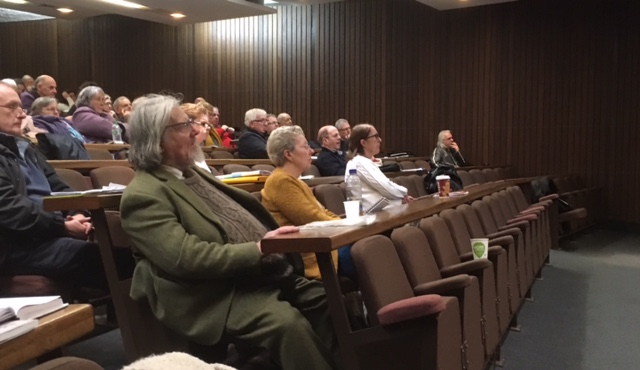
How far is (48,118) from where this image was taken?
15.5ft

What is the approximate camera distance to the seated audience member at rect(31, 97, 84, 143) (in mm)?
4652

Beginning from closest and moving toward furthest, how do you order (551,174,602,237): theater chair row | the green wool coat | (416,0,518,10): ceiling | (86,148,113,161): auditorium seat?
1. the green wool coat
2. (86,148,113,161): auditorium seat
3. (551,174,602,237): theater chair row
4. (416,0,518,10): ceiling

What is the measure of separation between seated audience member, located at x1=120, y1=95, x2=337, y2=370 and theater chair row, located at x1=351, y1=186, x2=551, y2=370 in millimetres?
263

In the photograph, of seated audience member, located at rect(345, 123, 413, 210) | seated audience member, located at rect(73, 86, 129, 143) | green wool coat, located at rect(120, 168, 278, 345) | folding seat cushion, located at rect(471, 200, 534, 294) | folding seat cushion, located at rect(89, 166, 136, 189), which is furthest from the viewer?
seated audience member, located at rect(73, 86, 129, 143)

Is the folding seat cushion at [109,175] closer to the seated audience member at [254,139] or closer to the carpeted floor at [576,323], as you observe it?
the carpeted floor at [576,323]

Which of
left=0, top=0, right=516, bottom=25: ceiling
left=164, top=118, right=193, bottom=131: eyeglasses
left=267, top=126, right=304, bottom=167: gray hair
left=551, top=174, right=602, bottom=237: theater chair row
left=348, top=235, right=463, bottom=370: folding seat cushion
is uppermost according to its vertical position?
left=0, top=0, right=516, bottom=25: ceiling

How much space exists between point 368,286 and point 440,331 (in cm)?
26

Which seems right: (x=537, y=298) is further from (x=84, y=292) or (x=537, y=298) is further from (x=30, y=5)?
(x=30, y=5)

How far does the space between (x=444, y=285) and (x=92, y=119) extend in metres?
4.10

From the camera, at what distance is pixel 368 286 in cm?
200

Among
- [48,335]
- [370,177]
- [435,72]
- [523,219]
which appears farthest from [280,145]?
[435,72]

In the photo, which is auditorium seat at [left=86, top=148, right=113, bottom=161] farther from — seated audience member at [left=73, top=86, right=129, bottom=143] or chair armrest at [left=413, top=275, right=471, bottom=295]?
chair armrest at [left=413, top=275, right=471, bottom=295]

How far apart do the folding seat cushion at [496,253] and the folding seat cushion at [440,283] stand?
37 cm

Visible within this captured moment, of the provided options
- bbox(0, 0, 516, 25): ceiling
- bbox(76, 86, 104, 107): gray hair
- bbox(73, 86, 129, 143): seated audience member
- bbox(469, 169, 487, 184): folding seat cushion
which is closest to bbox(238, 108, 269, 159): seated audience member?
bbox(73, 86, 129, 143): seated audience member
